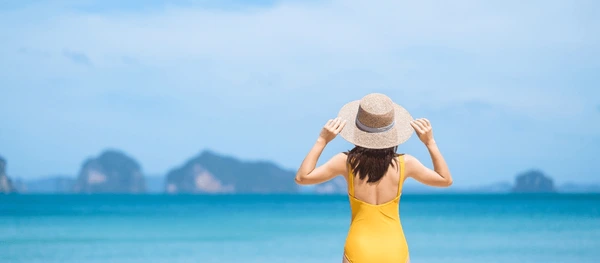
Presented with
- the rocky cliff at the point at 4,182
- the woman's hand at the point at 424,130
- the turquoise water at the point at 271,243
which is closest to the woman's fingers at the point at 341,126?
the woman's hand at the point at 424,130

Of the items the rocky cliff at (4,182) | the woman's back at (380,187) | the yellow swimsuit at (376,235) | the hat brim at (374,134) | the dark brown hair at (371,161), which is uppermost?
the rocky cliff at (4,182)

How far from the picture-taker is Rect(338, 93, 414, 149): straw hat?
11.8 feet

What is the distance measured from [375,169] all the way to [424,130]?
10.5 inches

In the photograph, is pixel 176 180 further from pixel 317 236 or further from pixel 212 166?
pixel 317 236

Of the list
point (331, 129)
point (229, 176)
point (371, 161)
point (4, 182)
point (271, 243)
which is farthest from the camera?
point (229, 176)

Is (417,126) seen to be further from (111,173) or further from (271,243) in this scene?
(111,173)

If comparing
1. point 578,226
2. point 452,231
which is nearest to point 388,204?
point 452,231

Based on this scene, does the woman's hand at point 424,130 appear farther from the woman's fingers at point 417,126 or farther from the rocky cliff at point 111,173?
the rocky cliff at point 111,173

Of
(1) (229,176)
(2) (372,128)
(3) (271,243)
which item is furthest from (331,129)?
(1) (229,176)

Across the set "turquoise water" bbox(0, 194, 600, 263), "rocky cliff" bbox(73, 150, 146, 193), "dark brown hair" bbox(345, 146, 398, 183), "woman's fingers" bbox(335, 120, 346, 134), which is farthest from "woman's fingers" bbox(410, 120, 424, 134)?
"rocky cliff" bbox(73, 150, 146, 193)

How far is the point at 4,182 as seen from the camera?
9631cm

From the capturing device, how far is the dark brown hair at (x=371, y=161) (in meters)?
3.68

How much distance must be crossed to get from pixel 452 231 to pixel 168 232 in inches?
286

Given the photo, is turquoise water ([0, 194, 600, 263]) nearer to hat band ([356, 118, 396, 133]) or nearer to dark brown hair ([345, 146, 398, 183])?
dark brown hair ([345, 146, 398, 183])
